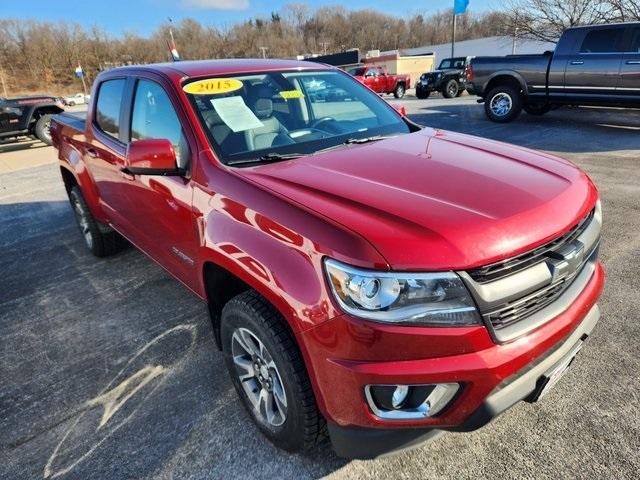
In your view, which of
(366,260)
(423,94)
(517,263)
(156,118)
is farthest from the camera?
(423,94)

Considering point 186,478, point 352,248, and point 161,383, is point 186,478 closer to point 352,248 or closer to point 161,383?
point 161,383

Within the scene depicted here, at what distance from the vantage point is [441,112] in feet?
45.1

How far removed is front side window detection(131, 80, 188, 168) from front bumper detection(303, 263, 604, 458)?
143 cm

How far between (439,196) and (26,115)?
527 inches

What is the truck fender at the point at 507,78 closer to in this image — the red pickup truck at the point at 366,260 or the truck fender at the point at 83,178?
the red pickup truck at the point at 366,260

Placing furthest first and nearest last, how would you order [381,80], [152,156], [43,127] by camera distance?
[381,80], [43,127], [152,156]

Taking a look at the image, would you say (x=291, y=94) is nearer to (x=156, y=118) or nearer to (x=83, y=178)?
(x=156, y=118)

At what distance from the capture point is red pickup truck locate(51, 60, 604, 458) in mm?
1511

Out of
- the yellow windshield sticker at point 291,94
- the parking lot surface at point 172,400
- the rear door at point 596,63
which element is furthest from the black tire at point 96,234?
the rear door at point 596,63

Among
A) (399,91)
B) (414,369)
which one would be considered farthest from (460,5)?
(414,369)

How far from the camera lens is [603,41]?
9078mm

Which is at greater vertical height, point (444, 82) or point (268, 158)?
point (268, 158)

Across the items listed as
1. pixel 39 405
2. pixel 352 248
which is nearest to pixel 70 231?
pixel 39 405

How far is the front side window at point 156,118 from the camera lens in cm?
249
